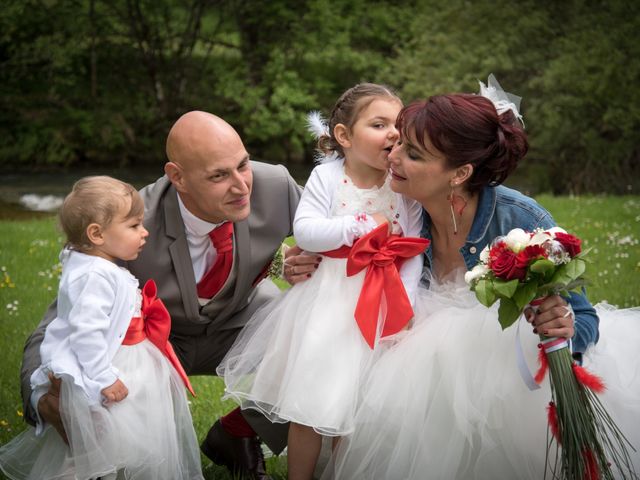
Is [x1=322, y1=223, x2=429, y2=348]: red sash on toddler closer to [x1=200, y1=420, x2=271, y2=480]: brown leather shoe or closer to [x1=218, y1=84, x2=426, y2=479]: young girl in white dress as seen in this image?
[x1=218, y1=84, x2=426, y2=479]: young girl in white dress

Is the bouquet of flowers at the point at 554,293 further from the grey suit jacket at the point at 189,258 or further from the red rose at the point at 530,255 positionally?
the grey suit jacket at the point at 189,258

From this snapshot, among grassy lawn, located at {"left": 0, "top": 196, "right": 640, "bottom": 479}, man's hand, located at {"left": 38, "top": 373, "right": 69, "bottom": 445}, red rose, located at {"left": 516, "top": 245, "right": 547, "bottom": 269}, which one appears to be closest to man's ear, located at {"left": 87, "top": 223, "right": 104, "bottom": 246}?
man's hand, located at {"left": 38, "top": 373, "right": 69, "bottom": 445}

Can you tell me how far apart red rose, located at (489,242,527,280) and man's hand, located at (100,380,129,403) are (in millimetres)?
1648

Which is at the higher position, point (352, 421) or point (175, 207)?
point (175, 207)

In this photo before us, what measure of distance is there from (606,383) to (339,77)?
21498 millimetres

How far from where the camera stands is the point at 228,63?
24.4 meters

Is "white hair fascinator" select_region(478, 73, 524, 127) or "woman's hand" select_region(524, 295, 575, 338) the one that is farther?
"white hair fascinator" select_region(478, 73, 524, 127)

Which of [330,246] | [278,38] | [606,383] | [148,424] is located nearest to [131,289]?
[148,424]

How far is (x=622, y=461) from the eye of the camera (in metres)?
3.59

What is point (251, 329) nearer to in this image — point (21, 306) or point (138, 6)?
point (21, 306)

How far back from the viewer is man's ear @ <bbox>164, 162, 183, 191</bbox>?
4.21 metres

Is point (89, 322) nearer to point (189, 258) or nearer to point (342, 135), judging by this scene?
point (189, 258)

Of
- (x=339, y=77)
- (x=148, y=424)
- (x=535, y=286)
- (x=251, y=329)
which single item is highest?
(x=339, y=77)

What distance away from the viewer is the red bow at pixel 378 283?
3.82 metres
